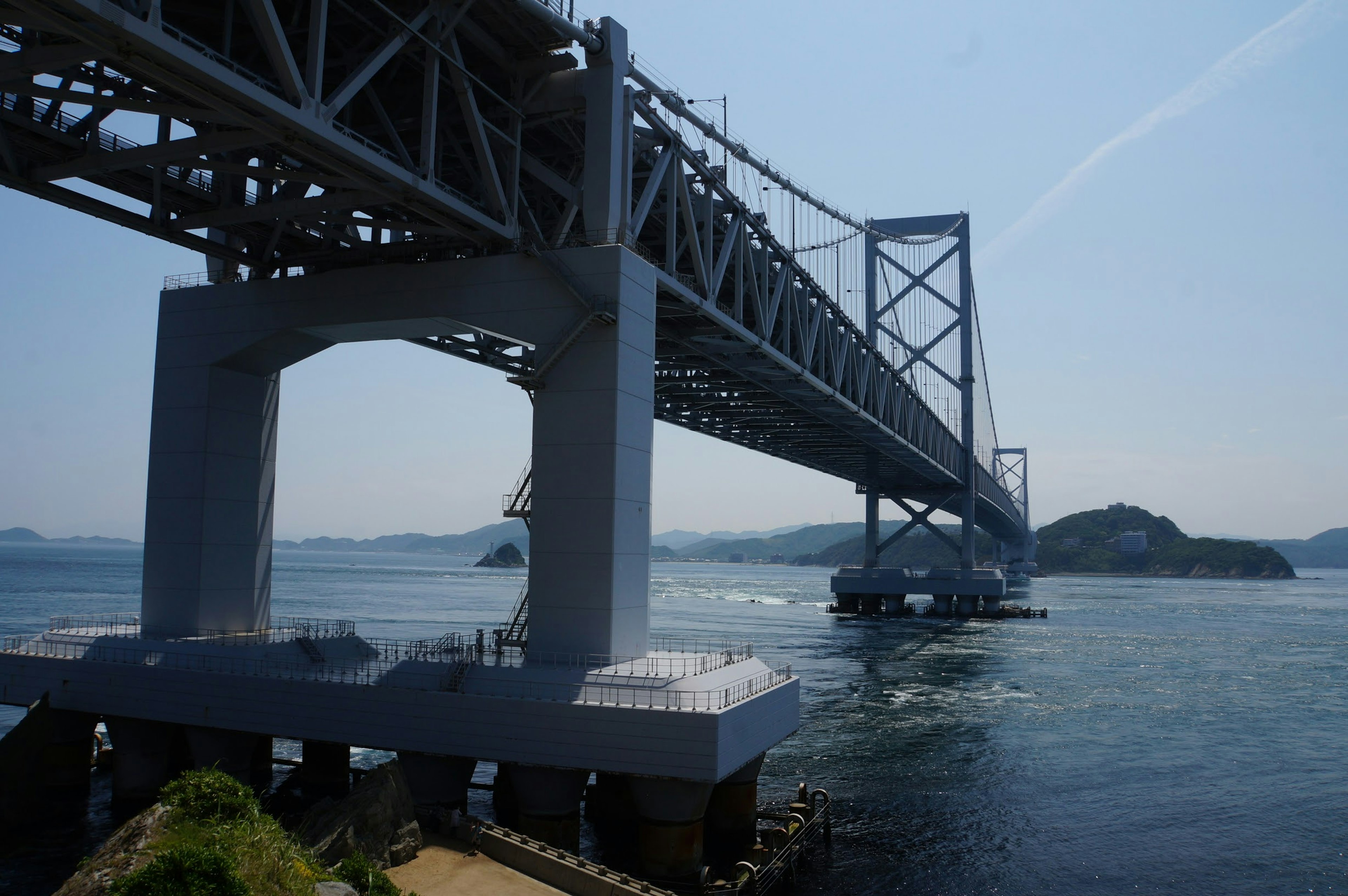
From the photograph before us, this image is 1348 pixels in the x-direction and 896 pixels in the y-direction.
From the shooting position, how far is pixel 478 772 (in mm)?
32094

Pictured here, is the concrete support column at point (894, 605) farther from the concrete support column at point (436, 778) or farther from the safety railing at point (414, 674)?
the concrete support column at point (436, 778)

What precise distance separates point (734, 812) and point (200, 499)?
59.0 ft

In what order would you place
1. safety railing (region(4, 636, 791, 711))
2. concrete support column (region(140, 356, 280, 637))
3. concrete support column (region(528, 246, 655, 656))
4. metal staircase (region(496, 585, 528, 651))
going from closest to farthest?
1. safety railing (region(4, 636, 791, 711))
2. concrete support column (region(528, 246, 655, 656))
3. metal staircase (region(496, 585, 528, 651))
4. concrete support column (region(140, 356, 280, 637))

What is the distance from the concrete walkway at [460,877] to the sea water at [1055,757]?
280 inches

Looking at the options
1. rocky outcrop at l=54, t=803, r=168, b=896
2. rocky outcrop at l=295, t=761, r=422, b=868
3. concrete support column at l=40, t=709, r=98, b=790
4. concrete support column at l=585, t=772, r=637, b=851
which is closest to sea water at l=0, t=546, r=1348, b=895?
concrete support column at l=40, t=709, r=98, b=790

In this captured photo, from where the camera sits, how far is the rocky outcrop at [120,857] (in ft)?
40.5

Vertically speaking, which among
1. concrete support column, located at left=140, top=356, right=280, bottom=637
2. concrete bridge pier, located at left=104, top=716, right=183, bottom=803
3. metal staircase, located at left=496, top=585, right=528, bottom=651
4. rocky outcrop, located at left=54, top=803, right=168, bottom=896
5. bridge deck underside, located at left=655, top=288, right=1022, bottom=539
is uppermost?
bridge deck underside, located at left=655, top=288, right=1022, bottom=539

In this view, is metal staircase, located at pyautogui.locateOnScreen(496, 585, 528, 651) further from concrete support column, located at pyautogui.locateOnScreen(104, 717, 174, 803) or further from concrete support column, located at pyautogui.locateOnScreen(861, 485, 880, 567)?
concrete support column, located at pyautogui.locateOnScreen(861, 485, 880, 567)

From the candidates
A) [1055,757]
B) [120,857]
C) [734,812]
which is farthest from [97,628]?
[1055,757]

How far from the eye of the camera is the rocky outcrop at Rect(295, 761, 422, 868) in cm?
1678

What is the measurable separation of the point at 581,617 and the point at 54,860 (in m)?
12.8

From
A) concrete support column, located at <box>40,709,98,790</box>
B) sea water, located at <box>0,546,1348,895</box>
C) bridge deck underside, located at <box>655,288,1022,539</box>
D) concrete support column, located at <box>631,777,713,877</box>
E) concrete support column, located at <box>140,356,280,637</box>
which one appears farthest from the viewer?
bridge deck underside, located at <box>655,288,1022,539</box>

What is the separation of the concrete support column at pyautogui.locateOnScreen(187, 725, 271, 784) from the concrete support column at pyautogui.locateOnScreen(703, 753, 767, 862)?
11.8m

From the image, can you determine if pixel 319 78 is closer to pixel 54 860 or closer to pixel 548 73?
pixel 548 73
